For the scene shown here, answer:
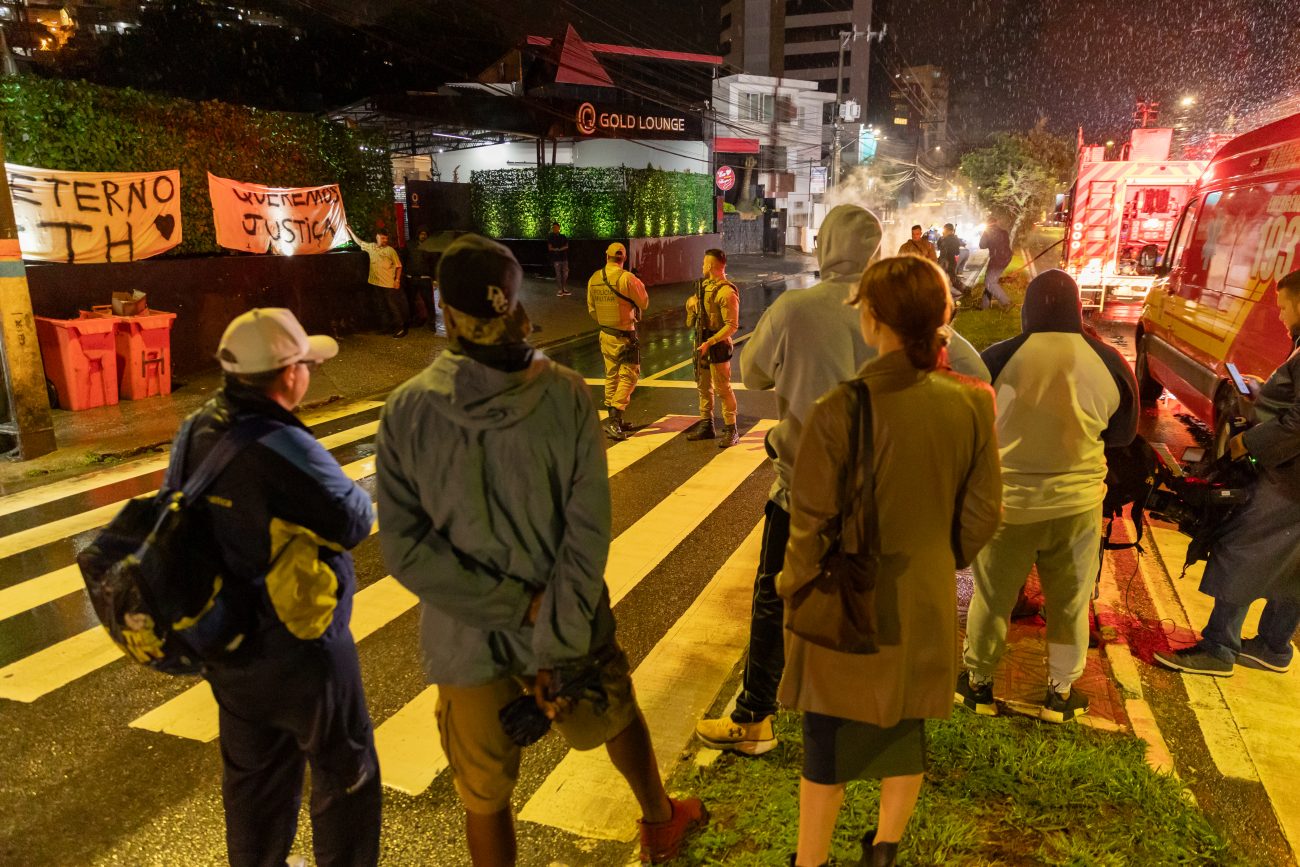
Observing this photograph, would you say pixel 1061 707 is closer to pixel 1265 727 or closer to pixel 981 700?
pixel 981 700

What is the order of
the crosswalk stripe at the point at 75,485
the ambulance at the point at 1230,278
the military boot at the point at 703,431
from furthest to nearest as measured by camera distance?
1. the military boot at the point at 703,431
2. the crosswalk stripe at the point at 75,485
3. the ambulance at the point at 1230,278

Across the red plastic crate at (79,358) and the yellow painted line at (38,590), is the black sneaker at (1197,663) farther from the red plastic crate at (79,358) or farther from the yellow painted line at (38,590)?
the red plastic crate at (79,358)

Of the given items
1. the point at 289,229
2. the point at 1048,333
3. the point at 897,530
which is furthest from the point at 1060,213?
the point at 897,530

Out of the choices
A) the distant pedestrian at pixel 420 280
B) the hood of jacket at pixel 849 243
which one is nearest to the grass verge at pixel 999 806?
the hood of jacket at pixel 849 243

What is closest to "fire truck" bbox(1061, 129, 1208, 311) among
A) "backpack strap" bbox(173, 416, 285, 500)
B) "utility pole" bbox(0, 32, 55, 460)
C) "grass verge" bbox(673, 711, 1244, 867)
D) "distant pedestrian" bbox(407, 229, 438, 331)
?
"distant pedestrian" bbox(407, 229, 438, 331)

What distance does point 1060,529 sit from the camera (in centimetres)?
329

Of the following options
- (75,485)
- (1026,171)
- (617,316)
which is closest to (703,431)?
(617,316)

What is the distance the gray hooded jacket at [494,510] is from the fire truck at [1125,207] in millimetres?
15453

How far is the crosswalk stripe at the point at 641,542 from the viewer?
338 cm

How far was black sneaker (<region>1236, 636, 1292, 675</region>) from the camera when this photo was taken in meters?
3.93

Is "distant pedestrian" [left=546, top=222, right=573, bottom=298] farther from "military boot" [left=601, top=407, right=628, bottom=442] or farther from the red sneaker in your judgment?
the red sneaker

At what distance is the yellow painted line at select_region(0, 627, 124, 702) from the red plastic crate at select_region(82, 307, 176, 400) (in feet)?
21.1

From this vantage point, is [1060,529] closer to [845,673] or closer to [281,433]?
[845,673]

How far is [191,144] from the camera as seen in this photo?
38.4 ft
